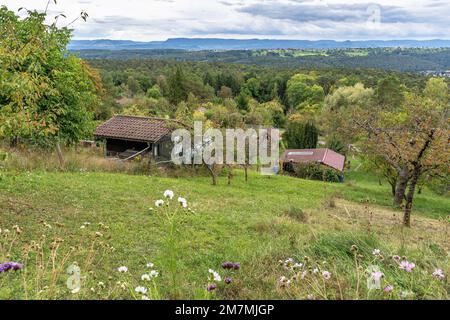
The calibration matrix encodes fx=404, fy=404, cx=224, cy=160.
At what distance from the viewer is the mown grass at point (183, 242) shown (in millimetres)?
3896

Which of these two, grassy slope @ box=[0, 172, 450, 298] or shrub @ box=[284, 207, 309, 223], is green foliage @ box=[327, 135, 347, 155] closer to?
grassy slope @ box=[0, 172, 450, 298]

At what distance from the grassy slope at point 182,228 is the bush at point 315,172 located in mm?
18396

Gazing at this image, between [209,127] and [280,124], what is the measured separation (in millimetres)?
42239

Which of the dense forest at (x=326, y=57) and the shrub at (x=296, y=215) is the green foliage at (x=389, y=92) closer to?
the shrub at (x=296, y=215)

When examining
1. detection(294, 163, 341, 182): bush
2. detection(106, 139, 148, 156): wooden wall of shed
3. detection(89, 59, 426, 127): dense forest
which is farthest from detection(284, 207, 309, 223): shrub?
detection(89, 59, 426, 127): dense forest

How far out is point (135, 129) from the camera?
2552 cm

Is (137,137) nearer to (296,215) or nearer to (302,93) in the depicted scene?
(296,215)

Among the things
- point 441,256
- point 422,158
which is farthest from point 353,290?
point 422,158

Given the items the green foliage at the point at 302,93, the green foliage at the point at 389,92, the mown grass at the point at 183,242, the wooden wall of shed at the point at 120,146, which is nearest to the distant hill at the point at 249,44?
the wooden wall of shed at the point at 120,146

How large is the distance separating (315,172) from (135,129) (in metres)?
14.5

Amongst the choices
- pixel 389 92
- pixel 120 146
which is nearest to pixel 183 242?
pixel 120 146

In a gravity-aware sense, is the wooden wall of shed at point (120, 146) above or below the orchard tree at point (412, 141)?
below

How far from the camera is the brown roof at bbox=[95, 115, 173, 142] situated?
2434 cm

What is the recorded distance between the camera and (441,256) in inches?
204
